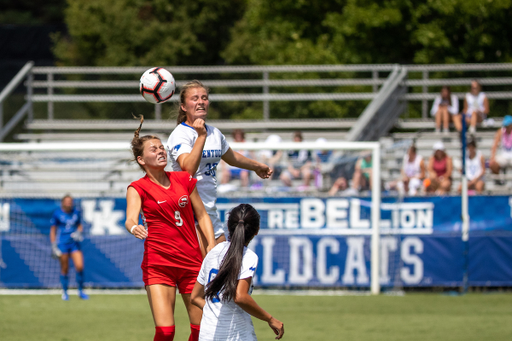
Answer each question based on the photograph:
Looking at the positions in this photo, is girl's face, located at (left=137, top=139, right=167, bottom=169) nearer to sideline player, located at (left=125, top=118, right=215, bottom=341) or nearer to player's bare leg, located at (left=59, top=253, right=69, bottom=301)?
sideline player, located at (left=125, top=118, right=215, bottom=341)

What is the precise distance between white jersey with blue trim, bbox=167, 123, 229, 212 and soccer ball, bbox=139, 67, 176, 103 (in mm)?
462

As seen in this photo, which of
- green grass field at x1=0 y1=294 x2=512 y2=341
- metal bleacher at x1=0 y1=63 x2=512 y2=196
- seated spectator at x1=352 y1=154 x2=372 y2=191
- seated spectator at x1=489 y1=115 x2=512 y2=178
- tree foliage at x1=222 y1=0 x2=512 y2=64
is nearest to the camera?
green grass field at x1=0 y1=294 x2=512 y2=341

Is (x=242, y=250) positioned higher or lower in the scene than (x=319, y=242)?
higher

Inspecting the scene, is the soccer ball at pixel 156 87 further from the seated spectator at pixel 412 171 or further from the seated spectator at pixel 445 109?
the seated spectator at pixel 445 109

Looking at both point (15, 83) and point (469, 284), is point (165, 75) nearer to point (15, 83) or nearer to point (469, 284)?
point (469, 284)

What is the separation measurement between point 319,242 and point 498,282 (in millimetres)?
3133

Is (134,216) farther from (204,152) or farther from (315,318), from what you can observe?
(315,318)

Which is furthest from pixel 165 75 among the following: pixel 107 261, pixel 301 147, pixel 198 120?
pixel 107 261

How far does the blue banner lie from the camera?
479 inches

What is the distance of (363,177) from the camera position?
12625mm

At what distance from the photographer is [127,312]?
10.3 metres

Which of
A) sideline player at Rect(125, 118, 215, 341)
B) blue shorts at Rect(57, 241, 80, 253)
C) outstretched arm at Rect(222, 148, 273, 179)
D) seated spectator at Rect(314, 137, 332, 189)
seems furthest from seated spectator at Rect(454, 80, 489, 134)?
sideline player at Rect(125, 118, 215, 341)

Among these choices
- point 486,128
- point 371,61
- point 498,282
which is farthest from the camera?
point 371,61

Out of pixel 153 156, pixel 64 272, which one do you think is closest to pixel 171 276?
pixel 153 156
